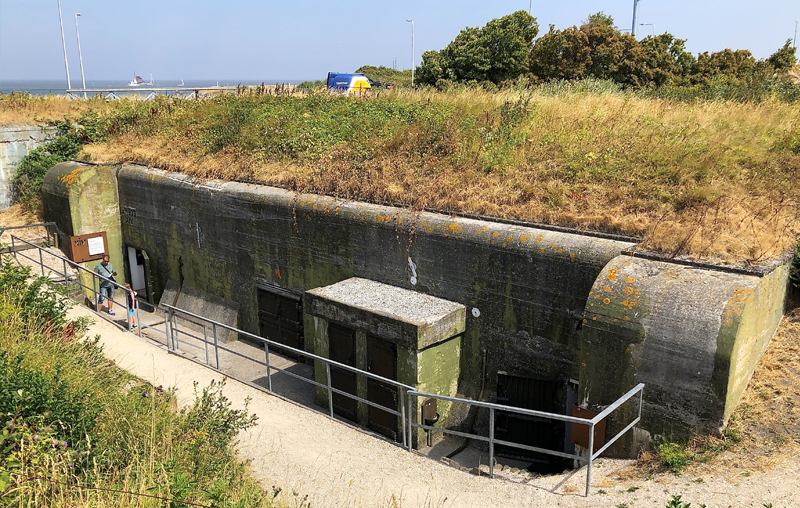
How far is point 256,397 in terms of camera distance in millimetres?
7574

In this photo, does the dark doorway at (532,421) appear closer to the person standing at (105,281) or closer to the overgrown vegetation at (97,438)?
the overgrown vegetation at (97,438)

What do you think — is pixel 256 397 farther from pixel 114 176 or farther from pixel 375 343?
pixel 114 176

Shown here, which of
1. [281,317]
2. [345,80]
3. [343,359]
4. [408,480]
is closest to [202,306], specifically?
[281,317]

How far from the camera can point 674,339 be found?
555cm

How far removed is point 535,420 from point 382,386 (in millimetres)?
2006

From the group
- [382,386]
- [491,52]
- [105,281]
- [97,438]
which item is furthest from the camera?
[491,52]

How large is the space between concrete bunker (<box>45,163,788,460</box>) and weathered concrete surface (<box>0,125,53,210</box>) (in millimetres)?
6248

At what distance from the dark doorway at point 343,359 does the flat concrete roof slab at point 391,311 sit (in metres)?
0.19

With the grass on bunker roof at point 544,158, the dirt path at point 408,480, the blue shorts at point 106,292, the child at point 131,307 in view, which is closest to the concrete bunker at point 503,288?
the grass on bunker roof at point 544,158

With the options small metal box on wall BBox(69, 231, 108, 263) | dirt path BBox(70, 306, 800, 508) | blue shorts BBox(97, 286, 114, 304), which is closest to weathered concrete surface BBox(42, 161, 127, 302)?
small metal box on wall BBox(69, 231, 108, 263)

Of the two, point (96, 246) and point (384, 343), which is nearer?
point (384, 343)

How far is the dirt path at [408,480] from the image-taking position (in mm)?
4766

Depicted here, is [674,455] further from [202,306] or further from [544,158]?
[202,306]

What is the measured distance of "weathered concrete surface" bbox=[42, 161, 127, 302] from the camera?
1316 cm
